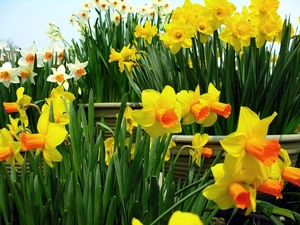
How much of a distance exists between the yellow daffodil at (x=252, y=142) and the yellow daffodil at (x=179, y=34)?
2.51 ft

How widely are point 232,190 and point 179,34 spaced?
843 mm

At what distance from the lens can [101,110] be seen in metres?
2.13

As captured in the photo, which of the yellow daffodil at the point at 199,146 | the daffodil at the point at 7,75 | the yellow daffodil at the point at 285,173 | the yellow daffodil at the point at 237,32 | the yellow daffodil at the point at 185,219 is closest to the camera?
the yellow daffodil at the point at 185,219

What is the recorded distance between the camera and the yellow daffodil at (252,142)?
1.84 feet

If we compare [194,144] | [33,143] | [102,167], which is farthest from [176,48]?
[33,143]

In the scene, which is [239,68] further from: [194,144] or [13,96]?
[13,96]

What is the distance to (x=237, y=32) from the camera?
1.28 m

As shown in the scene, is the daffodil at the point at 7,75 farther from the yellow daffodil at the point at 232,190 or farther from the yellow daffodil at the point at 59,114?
the yellow daffodil at the point at 232,190

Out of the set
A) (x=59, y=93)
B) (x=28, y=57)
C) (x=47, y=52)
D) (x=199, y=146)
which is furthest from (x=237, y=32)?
(x=47, y=52)

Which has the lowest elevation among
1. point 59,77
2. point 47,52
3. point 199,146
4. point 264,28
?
point 199,146

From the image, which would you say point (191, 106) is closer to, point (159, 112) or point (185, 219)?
point (159, 112)

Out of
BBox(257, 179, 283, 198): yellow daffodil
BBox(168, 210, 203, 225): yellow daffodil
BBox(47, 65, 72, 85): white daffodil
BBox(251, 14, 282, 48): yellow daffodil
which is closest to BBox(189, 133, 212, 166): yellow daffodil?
BBox(257, 179, 283, 198): yellow daffodil

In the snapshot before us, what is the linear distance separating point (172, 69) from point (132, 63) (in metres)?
0.26

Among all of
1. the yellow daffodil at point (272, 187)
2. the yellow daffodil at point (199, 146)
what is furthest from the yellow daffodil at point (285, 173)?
the yellow daffodil at point (199, 146)
